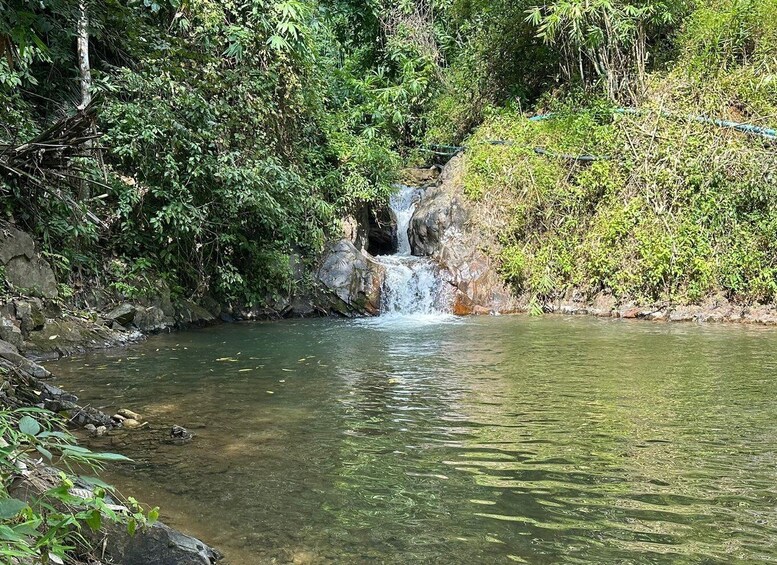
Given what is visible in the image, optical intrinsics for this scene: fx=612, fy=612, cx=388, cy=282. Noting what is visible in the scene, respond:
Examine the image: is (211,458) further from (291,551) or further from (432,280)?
(432,280)

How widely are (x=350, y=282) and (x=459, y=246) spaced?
2.65 m

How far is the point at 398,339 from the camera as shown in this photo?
892 cm

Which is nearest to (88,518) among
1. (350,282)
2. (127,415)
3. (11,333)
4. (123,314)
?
(127,415)

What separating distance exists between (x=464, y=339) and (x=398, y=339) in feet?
3.14

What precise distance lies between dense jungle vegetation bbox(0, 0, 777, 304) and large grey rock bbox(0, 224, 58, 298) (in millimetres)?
309

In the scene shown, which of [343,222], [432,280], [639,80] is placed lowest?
[432,280]

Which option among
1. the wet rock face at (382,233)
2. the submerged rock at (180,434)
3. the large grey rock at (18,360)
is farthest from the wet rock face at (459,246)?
the submerged rock at (180,434)

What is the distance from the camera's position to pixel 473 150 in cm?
1455

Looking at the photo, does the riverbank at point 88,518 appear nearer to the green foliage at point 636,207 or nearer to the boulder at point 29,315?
the boulder at point 29,315

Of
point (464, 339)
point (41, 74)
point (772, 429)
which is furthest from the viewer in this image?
point (41, 74)

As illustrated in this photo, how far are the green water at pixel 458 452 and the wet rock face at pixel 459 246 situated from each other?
5.17 meters

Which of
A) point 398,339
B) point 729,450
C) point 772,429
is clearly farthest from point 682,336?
point 729,450

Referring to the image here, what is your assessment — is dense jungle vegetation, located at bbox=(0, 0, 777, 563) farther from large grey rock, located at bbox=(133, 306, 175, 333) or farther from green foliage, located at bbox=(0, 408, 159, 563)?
green foliage, located at bbox=(0, 408, 159, 563)

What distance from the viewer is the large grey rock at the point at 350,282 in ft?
40.0
